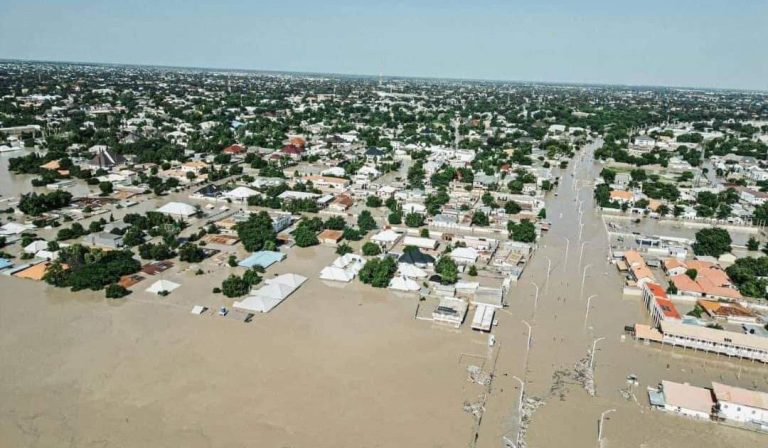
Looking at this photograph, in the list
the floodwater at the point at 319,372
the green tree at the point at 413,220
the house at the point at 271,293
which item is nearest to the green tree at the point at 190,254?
the floodwater at the point at 319,372

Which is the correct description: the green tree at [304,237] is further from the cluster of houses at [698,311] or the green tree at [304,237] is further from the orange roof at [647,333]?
the orange roof at [647,333]

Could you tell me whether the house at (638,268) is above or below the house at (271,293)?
above

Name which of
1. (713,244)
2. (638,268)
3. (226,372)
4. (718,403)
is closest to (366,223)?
(638,268)

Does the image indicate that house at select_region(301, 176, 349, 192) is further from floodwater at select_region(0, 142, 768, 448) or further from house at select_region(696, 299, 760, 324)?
house at select_region(696, 299, 760, 324)

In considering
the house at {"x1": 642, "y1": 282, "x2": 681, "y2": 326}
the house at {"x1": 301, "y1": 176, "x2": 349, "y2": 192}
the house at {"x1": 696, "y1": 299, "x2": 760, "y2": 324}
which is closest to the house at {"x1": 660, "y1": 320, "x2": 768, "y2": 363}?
the house at {"x1": 642, "y1": 282, "x2": 681, "y2": 326}

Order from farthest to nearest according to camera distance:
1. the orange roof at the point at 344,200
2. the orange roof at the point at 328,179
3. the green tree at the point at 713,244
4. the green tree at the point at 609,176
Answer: the green tree at the point at 609,176 < the orange roof at the point at 328,179 < the orange roof at the point at 344,200 < the green tree at the point at 713,244
